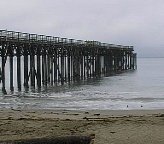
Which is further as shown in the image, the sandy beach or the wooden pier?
the wooden pier

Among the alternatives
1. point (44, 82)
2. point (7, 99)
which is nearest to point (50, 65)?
point (44, 82)

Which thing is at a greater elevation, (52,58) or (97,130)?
(52,58)

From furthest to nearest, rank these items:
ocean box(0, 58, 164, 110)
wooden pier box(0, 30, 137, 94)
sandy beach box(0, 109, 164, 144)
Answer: wooden pier box(0, 30, 137, 94) < ocean box(0, 58, 164, 110) < sandy beach box(0, 109, 164, 144)

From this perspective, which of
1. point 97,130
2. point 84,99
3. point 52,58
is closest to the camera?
point 97,130

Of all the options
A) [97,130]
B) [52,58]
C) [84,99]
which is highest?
[52,58]

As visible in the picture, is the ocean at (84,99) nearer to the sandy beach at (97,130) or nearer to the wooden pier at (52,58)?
the wooden pier at (52,58)

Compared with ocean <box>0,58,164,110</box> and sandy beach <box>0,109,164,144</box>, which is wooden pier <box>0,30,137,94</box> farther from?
sandy beach <box>0,109,164,144</box>

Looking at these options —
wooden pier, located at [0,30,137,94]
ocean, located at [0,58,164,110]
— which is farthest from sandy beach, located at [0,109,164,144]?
wooden pier, located at [0,30,137,94]

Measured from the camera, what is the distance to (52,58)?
3491 cm

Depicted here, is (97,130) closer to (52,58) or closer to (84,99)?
(84,99)

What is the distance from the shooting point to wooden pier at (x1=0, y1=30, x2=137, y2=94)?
1044 inches

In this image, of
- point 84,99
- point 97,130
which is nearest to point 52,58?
point 84,99

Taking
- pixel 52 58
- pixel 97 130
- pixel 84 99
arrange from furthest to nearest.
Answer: pixel 52 58 < pixel 84 99 < pixel 97 130

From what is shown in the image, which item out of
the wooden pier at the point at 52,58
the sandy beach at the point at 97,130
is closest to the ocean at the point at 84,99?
the wooden pier at the point at 52,58
